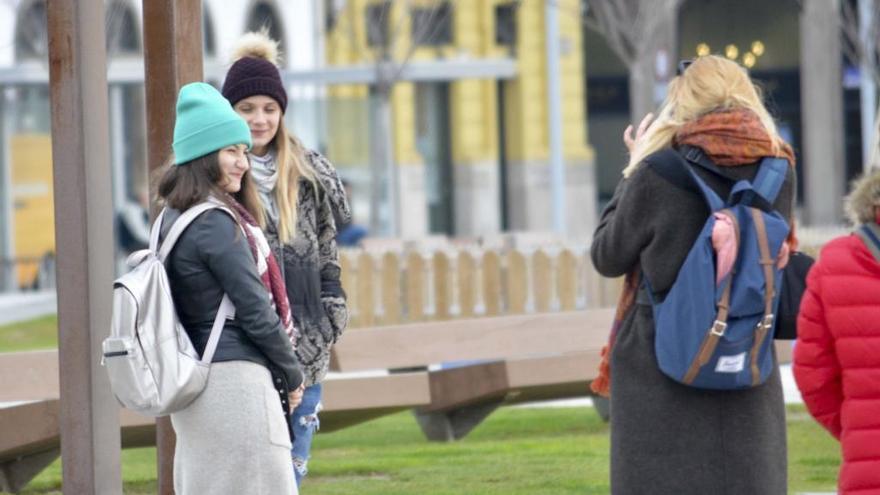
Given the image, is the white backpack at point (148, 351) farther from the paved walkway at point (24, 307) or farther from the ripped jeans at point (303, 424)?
the paved walkway at point (24, 307)

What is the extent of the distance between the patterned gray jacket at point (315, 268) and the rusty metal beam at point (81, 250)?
747mm

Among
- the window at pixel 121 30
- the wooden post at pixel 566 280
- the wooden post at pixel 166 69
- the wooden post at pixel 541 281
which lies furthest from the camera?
the window at pixel 121 30

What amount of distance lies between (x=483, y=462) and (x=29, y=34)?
66.3 ft

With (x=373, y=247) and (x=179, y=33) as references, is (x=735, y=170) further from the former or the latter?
(x=373, y=247)

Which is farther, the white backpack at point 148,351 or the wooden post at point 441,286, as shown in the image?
the wooden post at point 441,286

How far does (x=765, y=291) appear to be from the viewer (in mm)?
5488

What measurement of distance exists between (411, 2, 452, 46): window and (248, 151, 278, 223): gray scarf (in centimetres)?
2331

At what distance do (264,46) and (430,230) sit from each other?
29758 mm

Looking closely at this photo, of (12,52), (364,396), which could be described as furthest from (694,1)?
(364,396)

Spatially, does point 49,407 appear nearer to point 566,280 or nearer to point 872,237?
point 872,237

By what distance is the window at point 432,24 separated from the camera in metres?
31.3

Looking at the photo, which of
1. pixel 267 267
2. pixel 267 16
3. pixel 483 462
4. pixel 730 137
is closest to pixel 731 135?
pixel 730 137

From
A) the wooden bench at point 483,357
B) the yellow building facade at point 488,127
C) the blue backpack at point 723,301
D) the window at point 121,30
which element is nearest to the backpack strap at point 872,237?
the blue backpack at point 723,301

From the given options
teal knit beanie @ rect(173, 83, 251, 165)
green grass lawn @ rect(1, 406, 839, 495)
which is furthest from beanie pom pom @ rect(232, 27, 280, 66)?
green grass lawn @ rect(1, 406, 839, 495)
